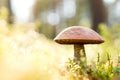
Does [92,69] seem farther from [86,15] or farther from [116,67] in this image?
[86,15]

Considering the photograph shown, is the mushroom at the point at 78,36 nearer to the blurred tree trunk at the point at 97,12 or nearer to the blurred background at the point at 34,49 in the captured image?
the blurred background at the point at 34,49

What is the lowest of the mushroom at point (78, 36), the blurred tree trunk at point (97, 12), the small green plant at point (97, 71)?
the small green plant at point (97, 71)

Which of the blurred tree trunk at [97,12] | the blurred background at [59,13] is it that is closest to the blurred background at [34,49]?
the blurred tree trunk at [97,12]

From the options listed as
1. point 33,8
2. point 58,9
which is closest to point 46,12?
point 58,9

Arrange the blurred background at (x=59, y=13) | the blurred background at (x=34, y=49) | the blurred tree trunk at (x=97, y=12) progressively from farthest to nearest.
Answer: the blurred background at (x=59, y=13) < the blurred tree trunk at (x=97, y=12) < the blurred background at (x=34, y=49)

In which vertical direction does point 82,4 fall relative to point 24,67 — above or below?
above

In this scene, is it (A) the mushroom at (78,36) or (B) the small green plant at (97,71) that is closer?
(B) the small green plant at (97,71)

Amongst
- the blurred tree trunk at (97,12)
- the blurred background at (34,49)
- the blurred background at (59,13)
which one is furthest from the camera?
the blurred background at (59,13)

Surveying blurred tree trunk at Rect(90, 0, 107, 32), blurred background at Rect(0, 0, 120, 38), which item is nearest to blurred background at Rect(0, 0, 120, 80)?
blurred tree trunk at Rect(90, 0, 107, 32)

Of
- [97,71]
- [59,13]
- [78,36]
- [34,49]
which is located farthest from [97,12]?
[59,13]

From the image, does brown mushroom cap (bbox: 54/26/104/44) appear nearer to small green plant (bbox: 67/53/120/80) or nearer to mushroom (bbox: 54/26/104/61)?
mushroom (bbox: 54/26/104/61)
